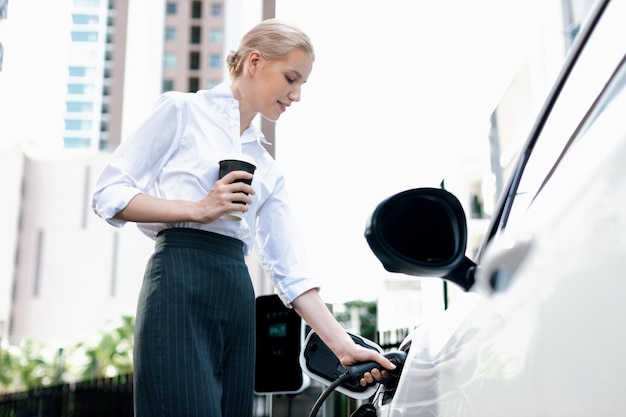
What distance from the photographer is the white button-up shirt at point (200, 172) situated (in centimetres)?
174

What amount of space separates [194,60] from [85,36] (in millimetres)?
19643

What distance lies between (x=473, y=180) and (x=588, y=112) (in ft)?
6.55

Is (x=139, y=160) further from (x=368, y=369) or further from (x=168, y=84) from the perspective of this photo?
(x=168, y=84)

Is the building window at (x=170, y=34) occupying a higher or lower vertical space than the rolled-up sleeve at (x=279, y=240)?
higher

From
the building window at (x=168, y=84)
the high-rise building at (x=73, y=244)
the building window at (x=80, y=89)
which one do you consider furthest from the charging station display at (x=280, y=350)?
the building window at (x=80, y=89)

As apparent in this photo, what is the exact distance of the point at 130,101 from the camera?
5322cm

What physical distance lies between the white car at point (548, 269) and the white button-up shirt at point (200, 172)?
776 mm

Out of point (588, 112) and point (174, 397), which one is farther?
point (174, 397)

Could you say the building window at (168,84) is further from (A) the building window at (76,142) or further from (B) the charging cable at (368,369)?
(B) the charging cable at (368,369)

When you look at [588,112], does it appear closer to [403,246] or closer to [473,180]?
[403,246]

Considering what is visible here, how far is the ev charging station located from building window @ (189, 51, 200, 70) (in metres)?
62.3

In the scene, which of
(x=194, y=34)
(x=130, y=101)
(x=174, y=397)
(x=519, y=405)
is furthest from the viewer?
(x=194, y=34)

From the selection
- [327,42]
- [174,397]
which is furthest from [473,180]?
[327,42]

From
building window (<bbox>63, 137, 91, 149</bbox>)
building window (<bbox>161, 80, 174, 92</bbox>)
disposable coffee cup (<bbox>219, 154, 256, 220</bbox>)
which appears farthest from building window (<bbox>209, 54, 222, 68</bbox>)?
disposable coffee cup (<bbox>219, 154, 256, 220</bbox>)
